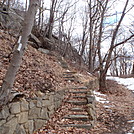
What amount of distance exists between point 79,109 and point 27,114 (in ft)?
6.23

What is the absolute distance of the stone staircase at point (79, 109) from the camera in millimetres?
4039

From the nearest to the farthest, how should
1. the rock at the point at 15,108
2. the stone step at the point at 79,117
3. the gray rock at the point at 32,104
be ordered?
the rock at the point at 15,108 → the gray rock at the point at 32,104 → the stone step at the point at 79,117

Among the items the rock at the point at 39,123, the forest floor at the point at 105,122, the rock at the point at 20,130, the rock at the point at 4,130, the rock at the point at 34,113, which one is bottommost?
the forest floor at the point at 105,122

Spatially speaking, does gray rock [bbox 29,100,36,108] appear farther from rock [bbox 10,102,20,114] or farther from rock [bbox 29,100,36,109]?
rock [bbox 10,102,20,114]

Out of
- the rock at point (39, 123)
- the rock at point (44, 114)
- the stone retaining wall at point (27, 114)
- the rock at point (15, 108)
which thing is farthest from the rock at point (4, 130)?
the rock at point (44, 114)

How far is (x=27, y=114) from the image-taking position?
10.6ft

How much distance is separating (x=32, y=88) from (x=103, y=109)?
10.5ft

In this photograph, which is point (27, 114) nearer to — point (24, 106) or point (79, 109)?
point (24, 106)

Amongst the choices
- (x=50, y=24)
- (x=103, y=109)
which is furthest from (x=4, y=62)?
(x=50, y=24)

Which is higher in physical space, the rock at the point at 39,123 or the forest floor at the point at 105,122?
the rock at the point at 39,123

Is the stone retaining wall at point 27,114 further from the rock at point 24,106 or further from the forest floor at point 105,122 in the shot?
the forest floor at point 105,122

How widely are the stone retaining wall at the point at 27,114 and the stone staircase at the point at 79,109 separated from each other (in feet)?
2.03

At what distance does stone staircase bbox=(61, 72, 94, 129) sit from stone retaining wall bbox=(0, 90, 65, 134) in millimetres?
619

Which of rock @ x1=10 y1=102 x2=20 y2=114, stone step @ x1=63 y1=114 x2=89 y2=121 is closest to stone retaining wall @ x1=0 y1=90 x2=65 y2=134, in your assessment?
rock @ x1=10 y1=102 x2=20 y2=114
